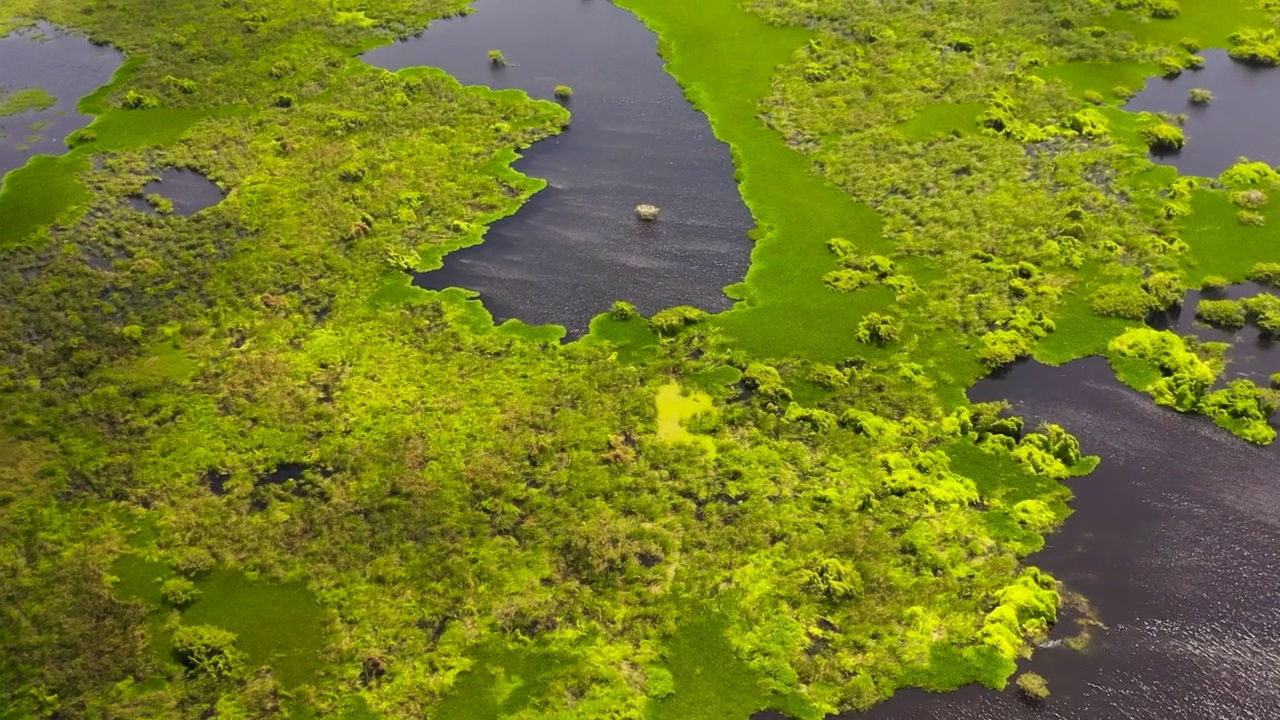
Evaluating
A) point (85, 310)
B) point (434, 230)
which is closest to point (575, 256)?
point (434, 230)

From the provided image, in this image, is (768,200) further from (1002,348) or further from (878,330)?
(1002,348)

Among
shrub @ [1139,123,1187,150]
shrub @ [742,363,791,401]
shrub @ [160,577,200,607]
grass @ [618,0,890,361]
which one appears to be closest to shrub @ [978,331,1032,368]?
grass @ [618,0,890,361]

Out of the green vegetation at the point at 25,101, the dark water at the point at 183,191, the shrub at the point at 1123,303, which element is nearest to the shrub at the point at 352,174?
the dark water at the point at 183,191

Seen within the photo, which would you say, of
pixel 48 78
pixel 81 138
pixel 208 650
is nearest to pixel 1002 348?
pixel 208 650

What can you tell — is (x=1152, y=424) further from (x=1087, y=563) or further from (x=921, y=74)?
(x=921, y=74)

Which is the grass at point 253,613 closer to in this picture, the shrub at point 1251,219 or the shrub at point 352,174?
the shrub at point 352,174

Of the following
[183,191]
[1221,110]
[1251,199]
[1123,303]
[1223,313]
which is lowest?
[183,191]
